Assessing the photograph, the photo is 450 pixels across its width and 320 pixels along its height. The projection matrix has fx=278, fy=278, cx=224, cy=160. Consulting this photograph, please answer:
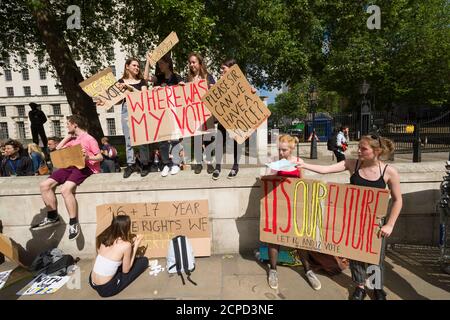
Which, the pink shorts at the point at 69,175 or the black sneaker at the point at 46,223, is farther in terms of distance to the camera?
the pink shorts at the point at 69,175

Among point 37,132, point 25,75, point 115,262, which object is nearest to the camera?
point 115,262

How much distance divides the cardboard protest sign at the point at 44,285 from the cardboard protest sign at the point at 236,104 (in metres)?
2.84

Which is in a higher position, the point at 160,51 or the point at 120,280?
the point at 160,51

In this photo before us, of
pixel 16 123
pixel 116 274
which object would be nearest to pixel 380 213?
pixel 116 274

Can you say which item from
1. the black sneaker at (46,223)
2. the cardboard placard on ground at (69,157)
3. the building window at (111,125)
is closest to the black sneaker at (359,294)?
the cardboard placard on ground at (69,157)

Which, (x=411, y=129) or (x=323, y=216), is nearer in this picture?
(x=323, y=216)

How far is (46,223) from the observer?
3.67 metres

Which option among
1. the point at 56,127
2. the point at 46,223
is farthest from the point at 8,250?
the point at 56,127

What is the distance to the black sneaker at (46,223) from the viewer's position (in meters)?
3.62

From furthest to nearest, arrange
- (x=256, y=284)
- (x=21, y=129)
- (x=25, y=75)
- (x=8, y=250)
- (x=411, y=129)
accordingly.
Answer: (x=21, y=129), (x=25, y=75), (x=411, y=129), (x=8, y=250), (x=256, y=284)

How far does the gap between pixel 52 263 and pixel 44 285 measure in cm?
37

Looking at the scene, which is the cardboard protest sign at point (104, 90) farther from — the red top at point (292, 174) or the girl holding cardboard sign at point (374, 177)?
the girl holding cardboard sign at point (374, 177)

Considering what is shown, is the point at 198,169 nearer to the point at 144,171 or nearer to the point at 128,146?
the point at 144,171
